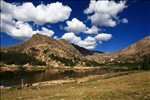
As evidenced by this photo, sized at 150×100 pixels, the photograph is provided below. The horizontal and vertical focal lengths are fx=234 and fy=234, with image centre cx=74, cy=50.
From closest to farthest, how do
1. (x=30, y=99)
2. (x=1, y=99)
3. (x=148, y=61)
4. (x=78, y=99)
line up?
(x=78, y=99), (x=30, y=99), (x=1, y=99), (x=148, y=61)

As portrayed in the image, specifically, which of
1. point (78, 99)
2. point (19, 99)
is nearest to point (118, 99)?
point (78, 99)

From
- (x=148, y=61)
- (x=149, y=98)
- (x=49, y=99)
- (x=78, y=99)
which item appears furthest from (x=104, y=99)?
(x=148, y=61)

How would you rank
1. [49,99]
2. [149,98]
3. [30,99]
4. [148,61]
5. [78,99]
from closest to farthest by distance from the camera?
[149,98] < [78,99] < [49,99] < [30,99] < [148,61]

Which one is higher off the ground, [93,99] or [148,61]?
[148,61]

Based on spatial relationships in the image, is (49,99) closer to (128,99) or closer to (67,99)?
(67,99)

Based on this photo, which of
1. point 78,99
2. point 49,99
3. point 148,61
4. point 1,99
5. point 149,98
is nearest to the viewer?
point 149,98

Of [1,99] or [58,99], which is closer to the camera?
[58,99]

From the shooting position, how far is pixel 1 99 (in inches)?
1410

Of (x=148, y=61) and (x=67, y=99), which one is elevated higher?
(x=148, y=61)

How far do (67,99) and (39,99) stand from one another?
4.39m

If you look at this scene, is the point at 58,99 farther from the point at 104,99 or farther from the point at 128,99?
the point at 128,99

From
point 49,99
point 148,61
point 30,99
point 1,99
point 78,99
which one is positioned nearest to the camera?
point 78,99

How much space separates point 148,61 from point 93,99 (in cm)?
8068

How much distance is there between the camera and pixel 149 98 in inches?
1034
